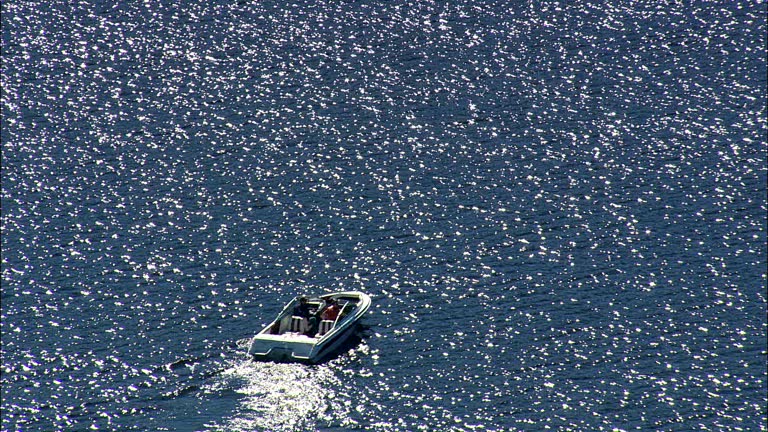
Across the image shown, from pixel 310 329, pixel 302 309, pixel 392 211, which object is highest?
pixel 392 211

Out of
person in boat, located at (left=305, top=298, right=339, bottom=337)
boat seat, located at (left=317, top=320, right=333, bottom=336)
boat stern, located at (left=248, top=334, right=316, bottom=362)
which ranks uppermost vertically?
person in boat, located at (left=305, top=298, right=339, bottom=337)

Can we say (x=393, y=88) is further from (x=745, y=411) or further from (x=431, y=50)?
(x=745, y=411)

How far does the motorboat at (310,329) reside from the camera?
257 feet

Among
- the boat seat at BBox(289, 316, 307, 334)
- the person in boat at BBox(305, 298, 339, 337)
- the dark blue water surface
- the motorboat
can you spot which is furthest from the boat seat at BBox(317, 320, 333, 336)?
the dark blue water surface

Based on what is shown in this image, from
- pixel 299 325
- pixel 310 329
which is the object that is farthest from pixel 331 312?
pixel 299 325

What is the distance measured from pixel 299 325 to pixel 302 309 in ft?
4.89

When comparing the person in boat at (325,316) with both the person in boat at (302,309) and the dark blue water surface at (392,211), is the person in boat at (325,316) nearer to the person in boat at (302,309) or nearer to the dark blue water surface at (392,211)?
the person in boat at (302,309)

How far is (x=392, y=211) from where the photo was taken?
329ft

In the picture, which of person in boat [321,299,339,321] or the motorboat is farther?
person in boat [321,299,339,321]

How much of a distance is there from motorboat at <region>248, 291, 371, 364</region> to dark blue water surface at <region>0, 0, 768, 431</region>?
4.48ft

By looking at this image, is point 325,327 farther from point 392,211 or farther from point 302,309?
point 392,211

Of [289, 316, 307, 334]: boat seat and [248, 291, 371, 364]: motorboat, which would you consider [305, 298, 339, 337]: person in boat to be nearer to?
[248, 291, 371, 364]: motorboat

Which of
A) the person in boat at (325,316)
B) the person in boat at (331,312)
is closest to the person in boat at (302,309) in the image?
the person in boat at (325,316)

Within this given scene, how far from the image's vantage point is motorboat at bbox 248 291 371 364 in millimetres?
78312
